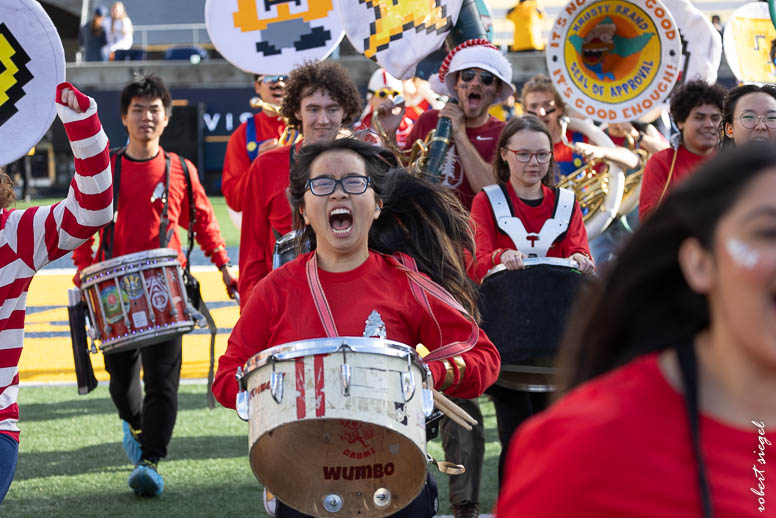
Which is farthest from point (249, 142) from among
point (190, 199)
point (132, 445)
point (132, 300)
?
point (132, 445)

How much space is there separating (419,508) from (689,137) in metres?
2.81

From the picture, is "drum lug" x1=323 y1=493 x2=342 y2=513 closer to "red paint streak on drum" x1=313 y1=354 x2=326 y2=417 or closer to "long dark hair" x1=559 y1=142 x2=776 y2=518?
"red paint streak on drum" x1=313 y1=354 x2=326 y2=417

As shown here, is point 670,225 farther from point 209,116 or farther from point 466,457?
point 209,116

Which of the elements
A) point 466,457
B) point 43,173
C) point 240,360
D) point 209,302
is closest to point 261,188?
point 466,457

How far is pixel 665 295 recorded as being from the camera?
5.29ft

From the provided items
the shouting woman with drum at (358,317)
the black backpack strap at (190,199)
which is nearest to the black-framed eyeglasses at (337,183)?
the shouting woman with drum at (358,317)

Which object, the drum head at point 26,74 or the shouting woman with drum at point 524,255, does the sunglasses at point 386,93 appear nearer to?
the shouting woman with drum at point 524,255

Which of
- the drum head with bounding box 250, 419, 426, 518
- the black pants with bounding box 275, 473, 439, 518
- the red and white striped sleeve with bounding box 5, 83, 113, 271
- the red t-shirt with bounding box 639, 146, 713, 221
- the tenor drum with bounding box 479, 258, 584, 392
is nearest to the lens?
the drum head with bounding box 250, 419, 426, 518

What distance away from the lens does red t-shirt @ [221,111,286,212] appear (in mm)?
6035

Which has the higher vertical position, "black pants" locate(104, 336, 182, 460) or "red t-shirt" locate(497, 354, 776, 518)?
"red t-shirt" locate(497, 354, 776, 518)

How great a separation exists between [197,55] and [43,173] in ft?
12.0

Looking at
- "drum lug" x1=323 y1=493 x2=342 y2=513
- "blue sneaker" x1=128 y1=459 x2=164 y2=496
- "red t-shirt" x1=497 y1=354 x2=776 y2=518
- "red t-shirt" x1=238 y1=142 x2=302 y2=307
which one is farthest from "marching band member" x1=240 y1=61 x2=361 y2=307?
"red t-shirt" x1=497 y1=354 x2=776 y2=518

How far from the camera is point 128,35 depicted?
2316cm

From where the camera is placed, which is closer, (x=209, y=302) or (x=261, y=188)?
(x=261, y=188)
